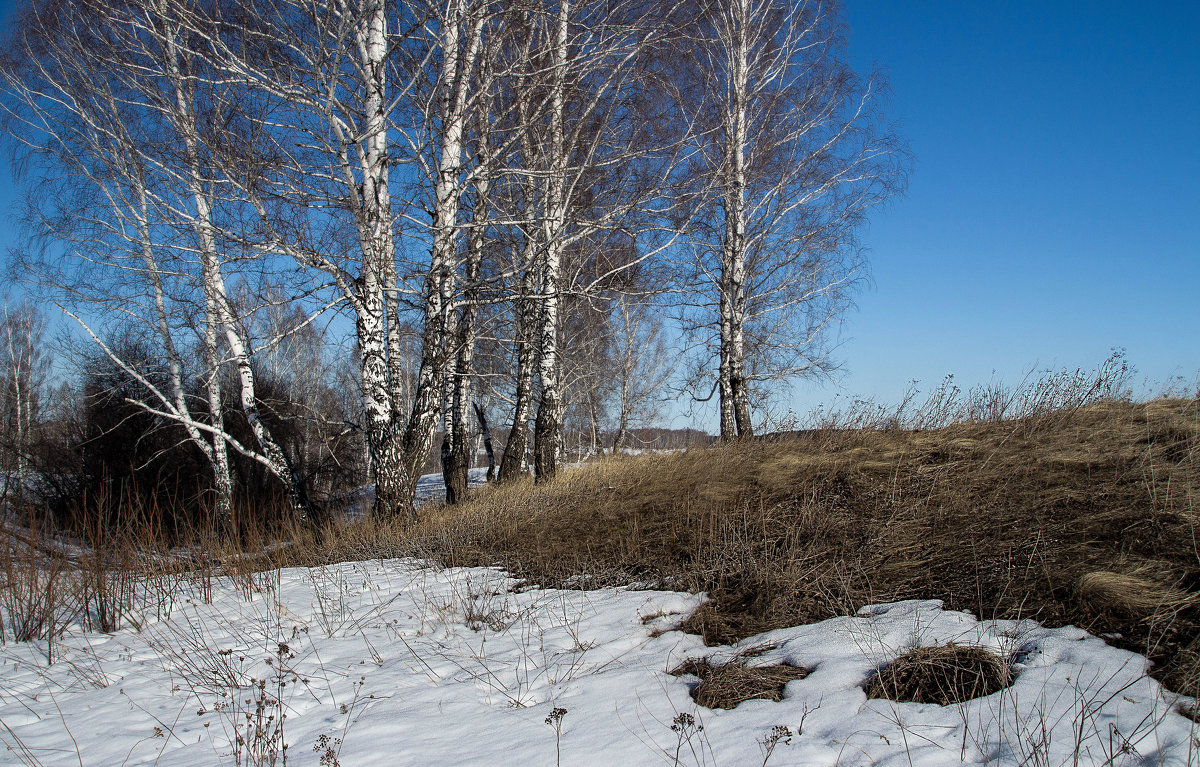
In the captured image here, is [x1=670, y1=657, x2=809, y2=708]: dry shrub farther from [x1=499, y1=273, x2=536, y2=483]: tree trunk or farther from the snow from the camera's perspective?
[x1=499, y1=273, x2=536, y2=483]: tree trunk

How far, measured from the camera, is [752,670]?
7.66 ft

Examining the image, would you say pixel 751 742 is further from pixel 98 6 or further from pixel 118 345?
pixel 118 345

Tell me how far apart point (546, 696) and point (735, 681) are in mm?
719

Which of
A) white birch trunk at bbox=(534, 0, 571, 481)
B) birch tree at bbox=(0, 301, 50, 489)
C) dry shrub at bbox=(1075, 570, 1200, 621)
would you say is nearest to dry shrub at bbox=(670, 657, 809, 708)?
dry shrub at bbox=(1075, 570, 1200, 621)

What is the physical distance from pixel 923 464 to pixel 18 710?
5402 mm

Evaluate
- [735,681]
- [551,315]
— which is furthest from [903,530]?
[551,315]

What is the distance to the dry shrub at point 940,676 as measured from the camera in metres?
2.02

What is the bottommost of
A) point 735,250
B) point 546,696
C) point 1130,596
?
point 546,696

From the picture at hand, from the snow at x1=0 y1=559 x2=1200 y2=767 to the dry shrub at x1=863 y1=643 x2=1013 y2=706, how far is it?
0.19 ft

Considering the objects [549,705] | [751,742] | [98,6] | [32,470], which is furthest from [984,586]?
[32,470]

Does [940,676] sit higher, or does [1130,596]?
[1130,596]

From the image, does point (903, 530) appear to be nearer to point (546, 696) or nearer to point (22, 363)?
point (546, 696)

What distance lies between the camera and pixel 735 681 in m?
2.25

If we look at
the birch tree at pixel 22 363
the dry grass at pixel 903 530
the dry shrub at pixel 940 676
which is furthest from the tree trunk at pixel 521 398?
the birch tree at pixel 22 363
